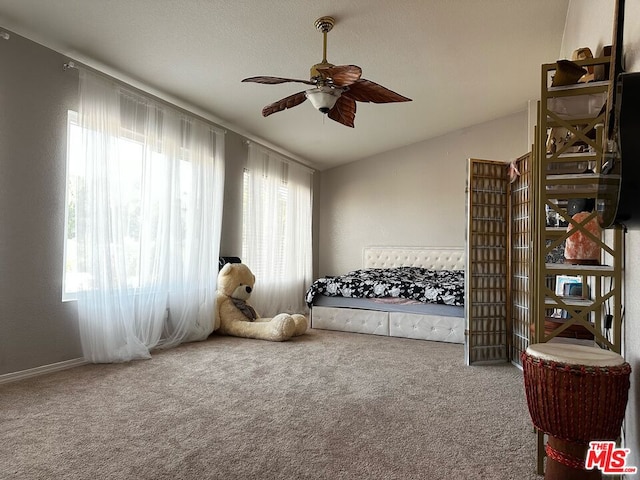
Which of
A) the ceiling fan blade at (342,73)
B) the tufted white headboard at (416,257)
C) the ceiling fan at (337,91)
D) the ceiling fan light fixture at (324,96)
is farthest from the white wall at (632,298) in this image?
the tufted white headboard at (416,257)

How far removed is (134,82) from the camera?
3.82 m

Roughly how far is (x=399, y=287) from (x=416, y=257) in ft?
7.02

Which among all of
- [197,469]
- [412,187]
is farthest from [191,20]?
[412,187]

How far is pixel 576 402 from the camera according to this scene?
1.47 m

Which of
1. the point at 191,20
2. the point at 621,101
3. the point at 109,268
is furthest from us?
the point at 109,268

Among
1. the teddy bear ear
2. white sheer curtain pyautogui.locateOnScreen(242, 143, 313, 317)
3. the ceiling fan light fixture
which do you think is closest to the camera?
the ceiling fan light fixture

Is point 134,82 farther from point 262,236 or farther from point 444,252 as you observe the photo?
point 444,252

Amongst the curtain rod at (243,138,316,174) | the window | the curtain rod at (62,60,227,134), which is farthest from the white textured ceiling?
the window

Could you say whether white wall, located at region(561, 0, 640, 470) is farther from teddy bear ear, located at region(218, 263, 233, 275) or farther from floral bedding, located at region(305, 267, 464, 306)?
teddy bear ear, located at region(218, 263, 233, 275)

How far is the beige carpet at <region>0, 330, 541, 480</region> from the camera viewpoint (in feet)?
5.86

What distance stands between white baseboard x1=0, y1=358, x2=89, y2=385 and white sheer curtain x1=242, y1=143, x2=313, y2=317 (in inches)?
95.2

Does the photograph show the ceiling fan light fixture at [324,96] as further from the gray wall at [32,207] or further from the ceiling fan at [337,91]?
the gray wall at [32,207]

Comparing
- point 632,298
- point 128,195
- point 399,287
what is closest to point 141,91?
point 128,195

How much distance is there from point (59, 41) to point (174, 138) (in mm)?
1310
